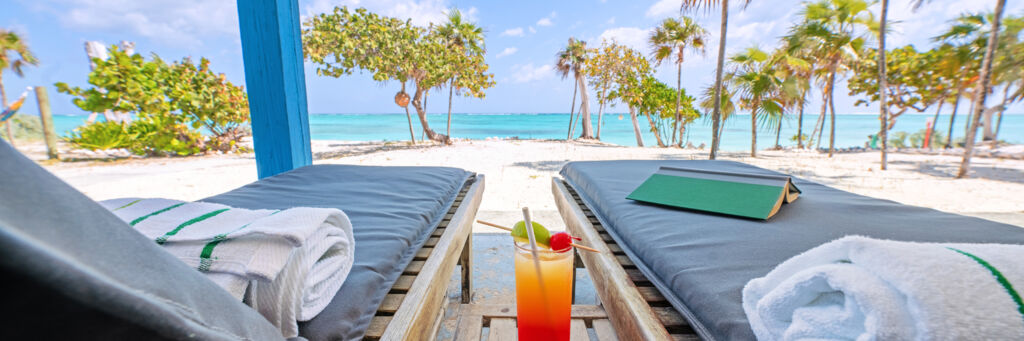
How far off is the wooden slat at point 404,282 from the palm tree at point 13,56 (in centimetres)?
582

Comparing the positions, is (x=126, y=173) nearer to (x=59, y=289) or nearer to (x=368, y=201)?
(x=368, y=201)

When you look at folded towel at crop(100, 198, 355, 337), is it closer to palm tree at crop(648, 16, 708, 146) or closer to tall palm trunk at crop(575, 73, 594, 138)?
palm tree at crop(648, 16, 708, 146)

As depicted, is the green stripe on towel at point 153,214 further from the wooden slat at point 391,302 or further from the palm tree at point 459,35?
the palm tree at point 459,35

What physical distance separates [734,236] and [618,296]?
344 millimetres

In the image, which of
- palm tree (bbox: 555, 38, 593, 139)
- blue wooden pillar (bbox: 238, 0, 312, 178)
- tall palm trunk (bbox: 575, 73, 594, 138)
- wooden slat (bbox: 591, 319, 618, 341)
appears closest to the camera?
wooden slat (bbox: 591, 319, 618, 341)

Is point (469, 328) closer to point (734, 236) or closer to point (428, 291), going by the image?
point (428, 291)

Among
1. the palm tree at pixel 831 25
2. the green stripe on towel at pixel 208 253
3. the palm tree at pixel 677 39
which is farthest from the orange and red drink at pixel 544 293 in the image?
the palm tree at pixel 677 39

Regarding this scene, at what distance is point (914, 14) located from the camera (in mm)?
5086

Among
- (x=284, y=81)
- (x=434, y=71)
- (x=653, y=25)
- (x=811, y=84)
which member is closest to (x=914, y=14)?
(x=811, y=84)

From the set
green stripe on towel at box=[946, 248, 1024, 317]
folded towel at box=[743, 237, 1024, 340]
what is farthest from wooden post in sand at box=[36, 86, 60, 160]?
green stripe on towel at box=[946, 248, 1024, 317]

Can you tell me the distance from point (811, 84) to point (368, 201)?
1077 cm

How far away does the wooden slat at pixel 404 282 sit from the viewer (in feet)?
3.05

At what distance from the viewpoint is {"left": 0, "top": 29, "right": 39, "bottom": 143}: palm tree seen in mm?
4199

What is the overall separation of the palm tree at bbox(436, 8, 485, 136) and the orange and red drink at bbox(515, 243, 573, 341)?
8981mm
